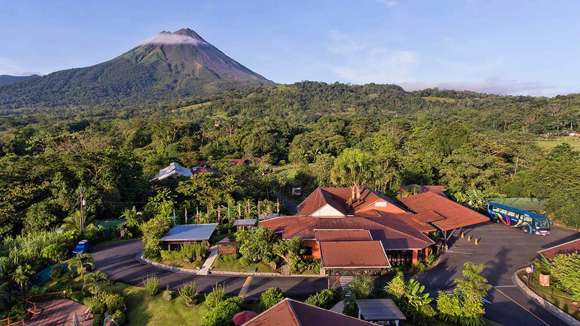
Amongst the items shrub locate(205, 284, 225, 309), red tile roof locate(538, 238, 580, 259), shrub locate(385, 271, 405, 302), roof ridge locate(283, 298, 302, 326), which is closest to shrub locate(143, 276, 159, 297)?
shrub locate(205, 284, 225, 309)

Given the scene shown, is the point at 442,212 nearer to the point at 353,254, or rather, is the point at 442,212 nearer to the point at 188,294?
the point at 353,254

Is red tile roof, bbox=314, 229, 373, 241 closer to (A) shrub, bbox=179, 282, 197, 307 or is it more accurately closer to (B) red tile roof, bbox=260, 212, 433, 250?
(B) red tile roof, bbox=260, 212, 433, 250

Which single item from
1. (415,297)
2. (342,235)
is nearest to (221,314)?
(415,297)

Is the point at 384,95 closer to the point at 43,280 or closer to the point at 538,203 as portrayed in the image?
the point at 538,203

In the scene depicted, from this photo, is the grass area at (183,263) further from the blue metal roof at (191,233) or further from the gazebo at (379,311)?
the gazebo at (379,311)

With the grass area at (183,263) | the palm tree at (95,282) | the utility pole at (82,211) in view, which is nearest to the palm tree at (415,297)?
the grass area at (183,263)

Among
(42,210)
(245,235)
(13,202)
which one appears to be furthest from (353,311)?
(13,202)
